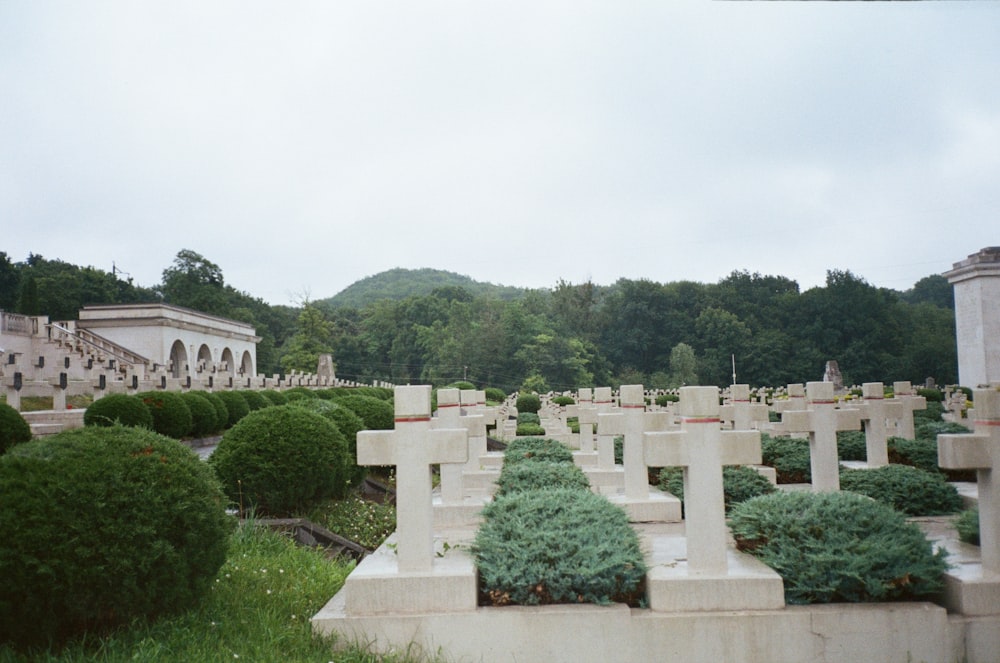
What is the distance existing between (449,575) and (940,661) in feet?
Answer: 8.90

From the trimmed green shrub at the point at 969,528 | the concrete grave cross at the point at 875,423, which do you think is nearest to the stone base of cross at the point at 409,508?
the trimmed green shrub at the point at 969,528

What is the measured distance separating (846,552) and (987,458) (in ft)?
3.25

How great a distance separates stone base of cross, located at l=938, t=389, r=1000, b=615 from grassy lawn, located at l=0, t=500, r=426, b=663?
125 inches

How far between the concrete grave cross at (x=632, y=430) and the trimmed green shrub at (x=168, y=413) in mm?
11382

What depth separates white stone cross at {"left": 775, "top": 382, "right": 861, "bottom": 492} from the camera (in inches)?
288

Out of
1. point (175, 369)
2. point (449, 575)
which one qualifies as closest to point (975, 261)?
point (449, 575)

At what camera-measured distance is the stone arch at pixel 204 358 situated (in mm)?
48594

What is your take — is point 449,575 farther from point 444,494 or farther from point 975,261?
point 975,261

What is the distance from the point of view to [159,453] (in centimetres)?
427

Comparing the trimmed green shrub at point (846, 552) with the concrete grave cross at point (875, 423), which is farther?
the concrete grave cross at point (875, 423)

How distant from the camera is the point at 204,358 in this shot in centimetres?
5106

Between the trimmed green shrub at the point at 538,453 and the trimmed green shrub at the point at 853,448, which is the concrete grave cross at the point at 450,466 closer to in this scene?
the trimmed green shrub at the point at 538,453

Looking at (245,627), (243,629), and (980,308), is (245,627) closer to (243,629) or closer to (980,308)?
(243,629)

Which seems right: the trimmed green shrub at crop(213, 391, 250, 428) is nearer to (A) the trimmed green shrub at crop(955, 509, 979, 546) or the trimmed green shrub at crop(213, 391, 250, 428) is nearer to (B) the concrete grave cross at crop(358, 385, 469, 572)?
(B) the concrete grave cross at crop(358, 385, 469, 572)
